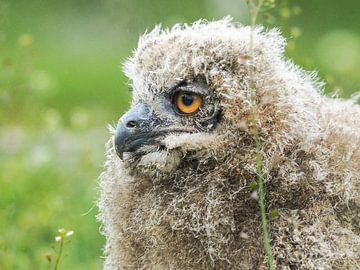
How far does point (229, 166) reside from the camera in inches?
239

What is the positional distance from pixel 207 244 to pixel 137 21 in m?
3.45

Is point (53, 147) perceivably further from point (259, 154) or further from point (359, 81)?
point (259, 154)

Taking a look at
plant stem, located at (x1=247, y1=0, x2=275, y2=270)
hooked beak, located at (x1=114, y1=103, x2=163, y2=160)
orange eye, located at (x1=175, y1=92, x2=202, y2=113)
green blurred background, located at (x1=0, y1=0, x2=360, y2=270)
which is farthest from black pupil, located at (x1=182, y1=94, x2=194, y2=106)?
green blurred background, located at (x1=0, y1=0, x2=360, y2=270)

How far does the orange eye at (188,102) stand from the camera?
6176mm

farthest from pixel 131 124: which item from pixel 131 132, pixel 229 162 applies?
pixel 229 162

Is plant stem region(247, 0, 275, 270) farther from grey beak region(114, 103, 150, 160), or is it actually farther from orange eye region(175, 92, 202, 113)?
grey beak region(114, 103, 150, 160)

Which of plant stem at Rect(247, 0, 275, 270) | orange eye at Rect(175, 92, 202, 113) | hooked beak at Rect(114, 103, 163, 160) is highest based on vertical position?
orange eye at Rect(175, 92, 202, 113)

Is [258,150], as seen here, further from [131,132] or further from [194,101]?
[131,132]

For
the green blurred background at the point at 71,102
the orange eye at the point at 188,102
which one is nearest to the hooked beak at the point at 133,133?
the orange eye at the point at 188,102

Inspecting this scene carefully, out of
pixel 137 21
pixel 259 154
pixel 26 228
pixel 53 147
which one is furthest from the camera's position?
pixel 53 147

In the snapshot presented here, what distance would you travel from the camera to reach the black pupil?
20.3 ft

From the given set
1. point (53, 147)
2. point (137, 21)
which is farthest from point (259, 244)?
point (53, 147)

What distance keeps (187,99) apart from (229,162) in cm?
39

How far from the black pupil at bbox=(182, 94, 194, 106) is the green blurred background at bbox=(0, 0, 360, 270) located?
54 centimetres
